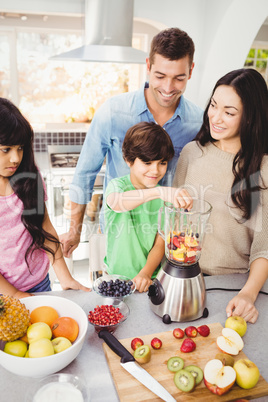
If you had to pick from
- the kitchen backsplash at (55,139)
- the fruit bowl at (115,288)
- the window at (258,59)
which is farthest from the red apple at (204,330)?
the window at (258,59)

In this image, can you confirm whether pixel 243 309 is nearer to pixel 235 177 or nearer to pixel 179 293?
pixel 179 293

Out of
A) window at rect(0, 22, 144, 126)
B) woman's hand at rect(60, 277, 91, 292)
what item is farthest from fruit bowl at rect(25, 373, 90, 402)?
window at rect(0, 22, 144, 126)

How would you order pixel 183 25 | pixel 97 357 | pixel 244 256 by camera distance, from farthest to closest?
1. pixel 183 25
2. pixel 244 256
3. pixel 97 357

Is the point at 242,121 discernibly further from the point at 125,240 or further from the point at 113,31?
the point at 113,31

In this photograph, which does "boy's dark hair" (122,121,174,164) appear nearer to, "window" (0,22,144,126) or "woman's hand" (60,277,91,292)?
"woman's hand" (60,277,91,292)

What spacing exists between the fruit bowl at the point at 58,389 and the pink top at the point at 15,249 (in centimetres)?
61

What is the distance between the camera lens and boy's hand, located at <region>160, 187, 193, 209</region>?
1.15 metres

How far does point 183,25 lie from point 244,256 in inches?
112

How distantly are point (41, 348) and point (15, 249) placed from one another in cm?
59

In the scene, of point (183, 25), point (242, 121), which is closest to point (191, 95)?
point (183, 25)

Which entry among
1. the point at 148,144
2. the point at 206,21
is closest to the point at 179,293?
the point at 148,144

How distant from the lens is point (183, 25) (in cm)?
345

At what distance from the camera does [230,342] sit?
0.92 metres

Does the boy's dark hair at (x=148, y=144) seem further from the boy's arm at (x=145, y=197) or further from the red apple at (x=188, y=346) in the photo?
the red apple at (x=188, y=346)
